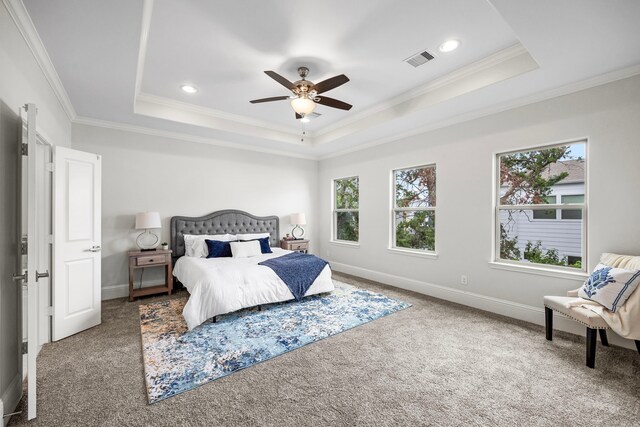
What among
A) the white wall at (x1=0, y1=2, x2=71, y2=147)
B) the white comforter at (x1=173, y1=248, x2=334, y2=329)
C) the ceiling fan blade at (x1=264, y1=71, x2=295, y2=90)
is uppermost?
the ceiling fan blade at (x1=264, y1=71, x2=295, y2=90)

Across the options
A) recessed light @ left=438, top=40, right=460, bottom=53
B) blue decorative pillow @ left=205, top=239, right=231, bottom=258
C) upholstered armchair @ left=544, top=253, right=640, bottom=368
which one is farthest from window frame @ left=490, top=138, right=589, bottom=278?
blue decorative pillow @ left=205, top=239, right=231, bottom=258

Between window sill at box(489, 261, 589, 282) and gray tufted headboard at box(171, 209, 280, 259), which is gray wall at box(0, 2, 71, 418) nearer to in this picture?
gray tufted headboard at box(171, 209, 280, 259)

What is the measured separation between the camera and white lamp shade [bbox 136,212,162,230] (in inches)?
169

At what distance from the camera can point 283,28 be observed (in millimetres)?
2557

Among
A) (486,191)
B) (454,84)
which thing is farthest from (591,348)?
(454,84)

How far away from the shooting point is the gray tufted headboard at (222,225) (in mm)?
4848

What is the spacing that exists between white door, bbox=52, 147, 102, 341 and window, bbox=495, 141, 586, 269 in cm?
501

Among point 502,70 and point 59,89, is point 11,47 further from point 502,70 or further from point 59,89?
point 502,70

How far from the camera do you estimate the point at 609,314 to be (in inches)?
95.3

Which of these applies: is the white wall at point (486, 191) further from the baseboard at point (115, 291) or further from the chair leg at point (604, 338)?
the baseboard at point (115, 291)

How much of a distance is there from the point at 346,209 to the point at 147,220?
375 centimetres

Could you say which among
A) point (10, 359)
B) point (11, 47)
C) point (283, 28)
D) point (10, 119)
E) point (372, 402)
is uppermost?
point (283, 28)

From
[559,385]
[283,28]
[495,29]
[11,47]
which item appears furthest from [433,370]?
[11,47]

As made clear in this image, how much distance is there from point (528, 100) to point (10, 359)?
538 centimetres
